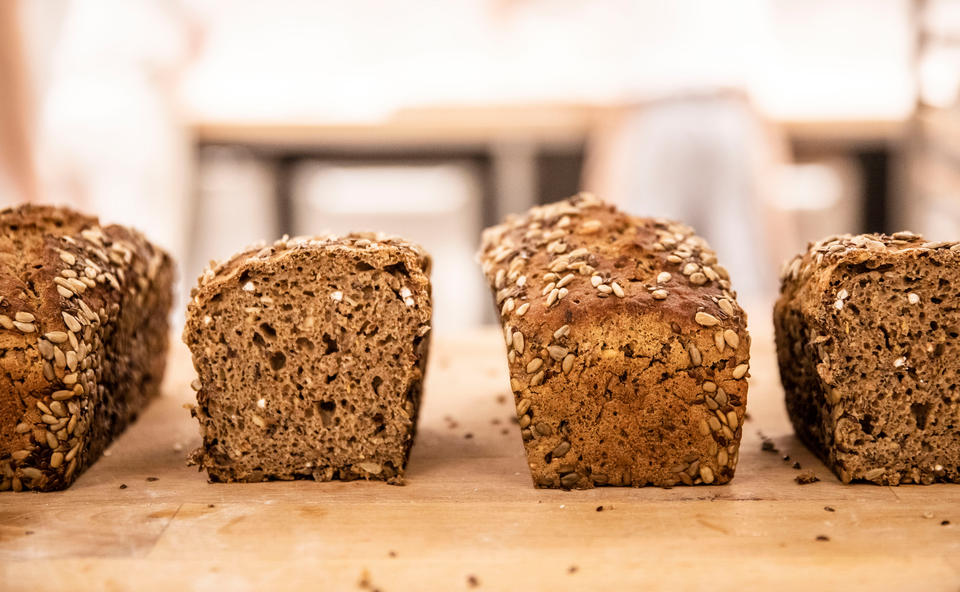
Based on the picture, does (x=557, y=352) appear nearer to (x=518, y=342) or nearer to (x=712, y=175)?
(x=518, y=342)

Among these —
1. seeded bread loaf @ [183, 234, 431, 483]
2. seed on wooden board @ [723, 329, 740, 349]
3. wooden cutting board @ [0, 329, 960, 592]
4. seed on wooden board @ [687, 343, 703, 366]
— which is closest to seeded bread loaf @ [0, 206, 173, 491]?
wooden cutting board @ [0, 329, 960, 592]

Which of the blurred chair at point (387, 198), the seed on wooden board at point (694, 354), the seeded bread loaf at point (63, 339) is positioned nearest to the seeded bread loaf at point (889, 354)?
the seed on wooden board at point (694, 354)

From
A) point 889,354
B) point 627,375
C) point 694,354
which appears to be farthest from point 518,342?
point 889,354

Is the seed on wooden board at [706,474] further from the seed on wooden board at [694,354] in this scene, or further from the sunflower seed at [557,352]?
the sunflower seed at [557,352]

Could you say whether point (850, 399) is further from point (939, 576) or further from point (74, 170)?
point (74, 170)

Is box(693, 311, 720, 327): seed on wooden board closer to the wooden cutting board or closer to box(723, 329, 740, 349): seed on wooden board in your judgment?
box(723, 329, 740, 349): seed on wooden board

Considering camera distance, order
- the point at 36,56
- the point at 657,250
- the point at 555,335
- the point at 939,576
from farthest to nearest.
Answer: the point at 36,56 < the point at 657,250 < the point at 555,335 < the point at 939,576

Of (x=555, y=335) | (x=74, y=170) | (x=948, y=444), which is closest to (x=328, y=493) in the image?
(x=555, y=335)
